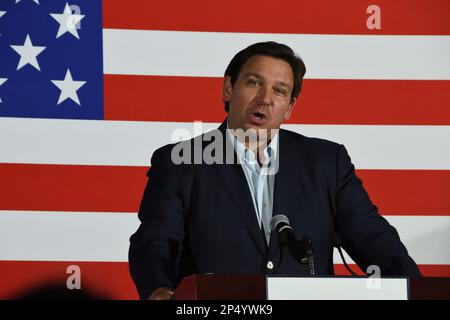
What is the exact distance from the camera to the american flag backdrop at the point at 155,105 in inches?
103

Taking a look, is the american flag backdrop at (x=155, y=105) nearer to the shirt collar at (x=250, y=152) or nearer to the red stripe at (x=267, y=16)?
the red stripe at (x=267, y=16)

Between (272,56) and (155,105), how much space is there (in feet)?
1.71

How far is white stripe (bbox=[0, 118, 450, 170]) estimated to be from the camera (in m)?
2.64

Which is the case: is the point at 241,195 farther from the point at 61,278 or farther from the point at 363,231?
the point at 61,278

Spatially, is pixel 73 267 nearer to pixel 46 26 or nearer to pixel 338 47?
pixel 46 26

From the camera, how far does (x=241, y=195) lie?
209cm

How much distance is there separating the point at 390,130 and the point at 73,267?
3.98 feet

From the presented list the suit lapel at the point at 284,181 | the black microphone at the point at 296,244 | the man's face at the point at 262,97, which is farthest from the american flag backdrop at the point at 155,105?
the black microphone at the point at 296,244

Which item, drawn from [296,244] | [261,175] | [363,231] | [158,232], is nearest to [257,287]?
[296,244]

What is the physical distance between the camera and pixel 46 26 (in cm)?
269

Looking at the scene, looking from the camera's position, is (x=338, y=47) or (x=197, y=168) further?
(x=338, y=47)

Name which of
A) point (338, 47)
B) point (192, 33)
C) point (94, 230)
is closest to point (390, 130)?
point (338, 47)

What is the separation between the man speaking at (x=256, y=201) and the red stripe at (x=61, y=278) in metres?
0.56

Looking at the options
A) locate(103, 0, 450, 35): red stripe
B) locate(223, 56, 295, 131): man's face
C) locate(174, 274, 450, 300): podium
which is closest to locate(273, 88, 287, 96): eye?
locate(223, 56, 295, 131): man's face
